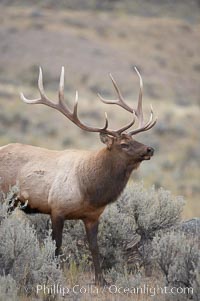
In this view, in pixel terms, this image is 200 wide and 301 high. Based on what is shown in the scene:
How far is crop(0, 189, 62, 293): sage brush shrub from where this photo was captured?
20.2 feet

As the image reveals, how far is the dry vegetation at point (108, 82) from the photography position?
795cm

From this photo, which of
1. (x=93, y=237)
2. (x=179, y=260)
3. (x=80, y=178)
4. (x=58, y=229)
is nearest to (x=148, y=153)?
(x=80, y=178)

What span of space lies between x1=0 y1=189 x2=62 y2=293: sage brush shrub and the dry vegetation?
0.03m

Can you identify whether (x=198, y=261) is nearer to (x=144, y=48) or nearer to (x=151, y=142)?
(x=151, y=142)

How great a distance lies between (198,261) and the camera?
6.29 meters

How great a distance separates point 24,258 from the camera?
6.27 metres

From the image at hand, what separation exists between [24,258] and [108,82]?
116 ft

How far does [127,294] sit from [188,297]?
789 mm

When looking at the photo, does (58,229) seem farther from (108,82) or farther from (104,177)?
(108,82)

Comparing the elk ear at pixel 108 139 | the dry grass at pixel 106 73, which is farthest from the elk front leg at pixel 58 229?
the dry grass at pixel 106 73

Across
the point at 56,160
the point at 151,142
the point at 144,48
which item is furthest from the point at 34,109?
the point at 144,48

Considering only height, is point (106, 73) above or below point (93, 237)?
above

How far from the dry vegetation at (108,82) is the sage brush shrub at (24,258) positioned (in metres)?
0.03

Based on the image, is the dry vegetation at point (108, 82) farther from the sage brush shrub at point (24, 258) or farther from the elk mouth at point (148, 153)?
the elk mouth at point (148, 153)
